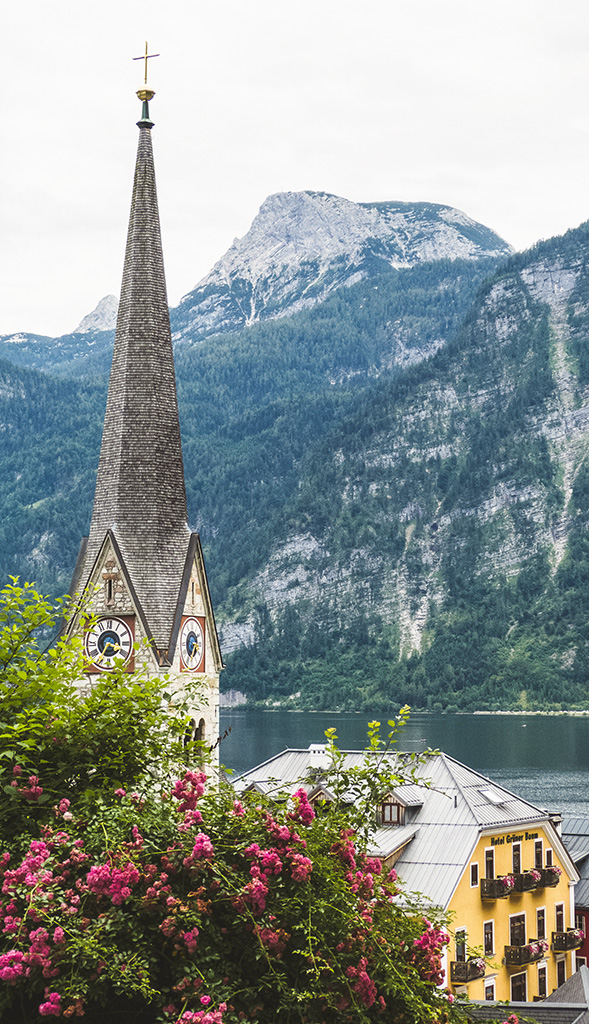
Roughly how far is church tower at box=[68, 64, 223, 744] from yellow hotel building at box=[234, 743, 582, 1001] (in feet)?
62.9

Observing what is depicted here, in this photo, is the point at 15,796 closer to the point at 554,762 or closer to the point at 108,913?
the point at 108,913

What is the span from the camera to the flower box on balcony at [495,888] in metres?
51.0

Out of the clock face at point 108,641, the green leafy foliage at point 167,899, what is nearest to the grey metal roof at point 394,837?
the clock face at point 108,641

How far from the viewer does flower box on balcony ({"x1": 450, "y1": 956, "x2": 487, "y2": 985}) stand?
151 ft

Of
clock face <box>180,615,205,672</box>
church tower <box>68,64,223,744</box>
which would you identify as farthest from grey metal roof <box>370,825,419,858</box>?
clock face <box>180,615,205,672</box>

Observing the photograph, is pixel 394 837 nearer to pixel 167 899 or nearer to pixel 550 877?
pixel 550 877

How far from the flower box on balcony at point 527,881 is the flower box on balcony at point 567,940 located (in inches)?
104

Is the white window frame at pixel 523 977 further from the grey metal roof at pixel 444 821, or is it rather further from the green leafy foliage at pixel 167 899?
the green leafy foliage at pixel 167 899

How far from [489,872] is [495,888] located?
1.23 meters

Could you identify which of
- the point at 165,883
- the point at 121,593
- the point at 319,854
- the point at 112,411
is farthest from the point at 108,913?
the point at 112,411

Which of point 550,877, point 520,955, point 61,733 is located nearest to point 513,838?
point 550,877

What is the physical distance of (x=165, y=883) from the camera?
11.9 metres

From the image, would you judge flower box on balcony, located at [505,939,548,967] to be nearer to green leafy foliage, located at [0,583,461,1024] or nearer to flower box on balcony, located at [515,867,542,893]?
flower box on balcony, located at [515,867,542,893]

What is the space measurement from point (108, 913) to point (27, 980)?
948 millimetres
